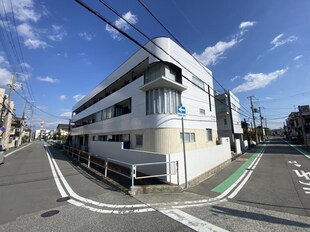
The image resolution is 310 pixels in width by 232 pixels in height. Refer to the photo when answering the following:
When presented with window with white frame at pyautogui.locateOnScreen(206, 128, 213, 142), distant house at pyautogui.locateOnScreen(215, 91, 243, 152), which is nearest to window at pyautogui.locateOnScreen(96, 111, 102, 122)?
window with white frame at pyautogui.locateOnScreen(206, 128, 213, 142)

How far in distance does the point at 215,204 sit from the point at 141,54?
11.9m

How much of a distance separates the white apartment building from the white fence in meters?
1.56

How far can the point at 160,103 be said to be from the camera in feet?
38.7

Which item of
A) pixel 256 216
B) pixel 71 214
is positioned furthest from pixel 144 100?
Answer: pixel 256 216

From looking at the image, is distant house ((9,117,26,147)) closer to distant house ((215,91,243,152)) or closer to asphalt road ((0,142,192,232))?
asphalt road ((0,142,192,232))

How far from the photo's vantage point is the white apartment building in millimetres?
11500

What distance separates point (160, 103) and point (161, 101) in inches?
7.2

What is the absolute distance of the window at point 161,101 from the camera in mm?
11709

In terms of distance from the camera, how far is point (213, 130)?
17.3m

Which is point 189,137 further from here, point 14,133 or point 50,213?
point 14,133

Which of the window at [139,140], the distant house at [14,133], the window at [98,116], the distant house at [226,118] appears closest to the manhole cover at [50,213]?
the window at [139,140]

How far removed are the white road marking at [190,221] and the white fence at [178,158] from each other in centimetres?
262

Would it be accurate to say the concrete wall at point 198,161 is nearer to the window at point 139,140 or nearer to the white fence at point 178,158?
the white fence at point 178,158

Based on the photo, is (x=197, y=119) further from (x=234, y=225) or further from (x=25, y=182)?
(x=25, y=182)
